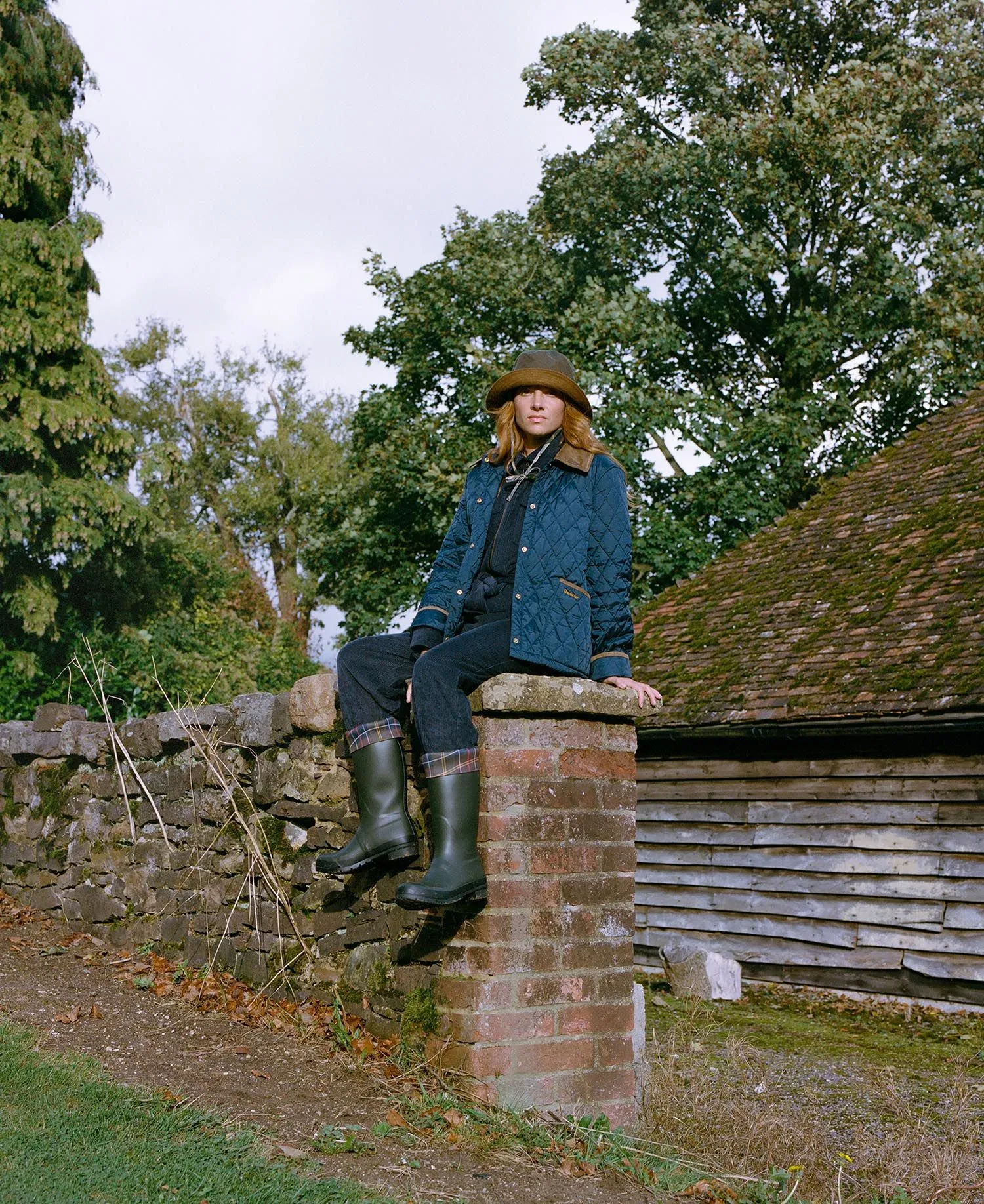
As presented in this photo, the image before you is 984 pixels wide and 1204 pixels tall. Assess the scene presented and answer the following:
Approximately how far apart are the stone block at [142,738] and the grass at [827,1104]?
10.4 feet

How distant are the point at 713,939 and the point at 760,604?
3.25 meters

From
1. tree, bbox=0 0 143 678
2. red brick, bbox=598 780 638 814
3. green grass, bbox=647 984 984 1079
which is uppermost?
tree, bbox=0 0 143 678

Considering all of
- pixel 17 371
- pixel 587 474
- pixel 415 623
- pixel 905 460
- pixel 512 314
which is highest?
pixel 512 314

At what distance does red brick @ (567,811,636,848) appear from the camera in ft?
15.7

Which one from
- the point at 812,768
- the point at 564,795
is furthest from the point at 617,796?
the point at 812,768

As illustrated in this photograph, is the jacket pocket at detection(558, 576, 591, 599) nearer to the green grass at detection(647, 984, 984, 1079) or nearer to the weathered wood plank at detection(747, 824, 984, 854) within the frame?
the green grass at detection(647, 984, 984, 1079)

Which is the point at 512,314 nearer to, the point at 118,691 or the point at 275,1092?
the point at 118,691

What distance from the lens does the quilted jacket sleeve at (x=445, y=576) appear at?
4883 mm

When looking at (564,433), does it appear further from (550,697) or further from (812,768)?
(812,768)

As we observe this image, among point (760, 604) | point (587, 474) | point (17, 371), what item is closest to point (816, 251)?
point (760, 604)

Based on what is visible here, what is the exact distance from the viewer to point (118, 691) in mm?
15883

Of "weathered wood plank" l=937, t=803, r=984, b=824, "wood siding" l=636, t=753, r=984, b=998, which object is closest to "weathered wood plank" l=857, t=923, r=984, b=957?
"wood siding" l=636, t=753, r=984, b=998

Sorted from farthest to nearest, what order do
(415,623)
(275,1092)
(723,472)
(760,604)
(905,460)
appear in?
(723,472)
(905,460)
(760,604)
(415,623)
(275,1092)

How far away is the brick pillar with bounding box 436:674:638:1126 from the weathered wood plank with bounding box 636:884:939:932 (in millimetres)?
5736
